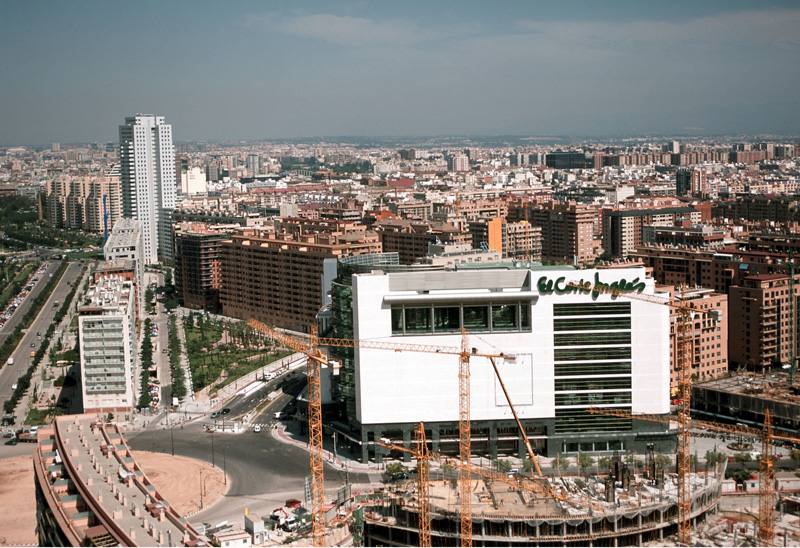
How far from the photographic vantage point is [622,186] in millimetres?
45812

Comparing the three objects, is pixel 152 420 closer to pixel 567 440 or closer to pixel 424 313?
pixel 424 313

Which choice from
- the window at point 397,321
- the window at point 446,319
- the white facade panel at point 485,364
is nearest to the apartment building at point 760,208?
the white facade panel at point 485,364

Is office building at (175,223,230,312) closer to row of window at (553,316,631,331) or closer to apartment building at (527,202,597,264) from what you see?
apartment building at (527,202,597,264)

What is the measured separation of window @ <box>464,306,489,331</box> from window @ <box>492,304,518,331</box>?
0.10 meters

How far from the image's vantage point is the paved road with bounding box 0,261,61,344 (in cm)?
2566

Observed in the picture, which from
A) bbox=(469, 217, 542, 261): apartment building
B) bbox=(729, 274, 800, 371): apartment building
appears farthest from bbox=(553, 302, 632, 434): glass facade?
bbox=(469, 217, 542, 261): apartment building

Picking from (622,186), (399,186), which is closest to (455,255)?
(622,186)

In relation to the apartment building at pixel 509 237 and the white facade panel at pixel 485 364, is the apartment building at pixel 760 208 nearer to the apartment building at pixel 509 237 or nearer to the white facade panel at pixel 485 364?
the apartment building at pixel 509 237

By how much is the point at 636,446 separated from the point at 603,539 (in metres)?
3.49

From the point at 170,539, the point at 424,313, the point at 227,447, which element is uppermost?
the point at 424,313

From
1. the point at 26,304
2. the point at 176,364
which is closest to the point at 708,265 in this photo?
the point at 176,364

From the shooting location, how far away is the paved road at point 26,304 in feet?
84.2

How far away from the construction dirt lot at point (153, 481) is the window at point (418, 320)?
2.97 m

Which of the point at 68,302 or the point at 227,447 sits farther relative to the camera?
the point at 68,302
